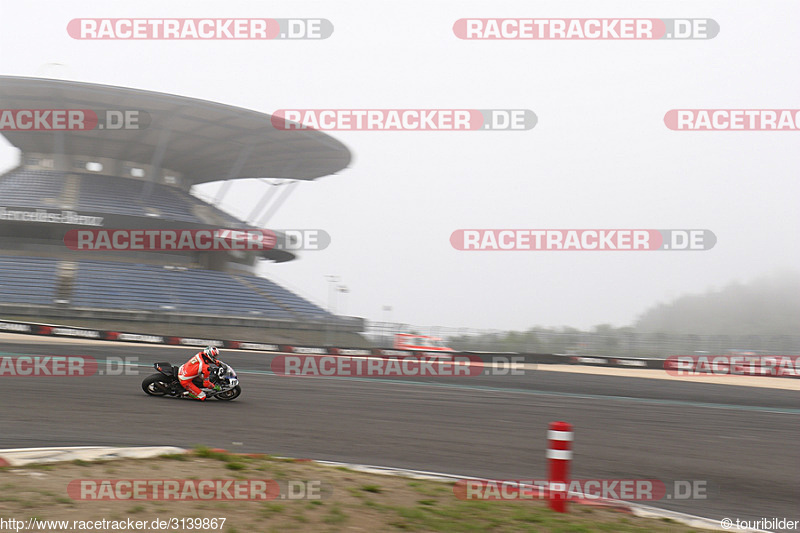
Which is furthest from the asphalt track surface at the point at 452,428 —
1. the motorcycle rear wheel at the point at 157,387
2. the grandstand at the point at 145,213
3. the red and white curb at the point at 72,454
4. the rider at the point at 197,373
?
the grandstand at the point at 145,213

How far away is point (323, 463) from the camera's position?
657 centimetres

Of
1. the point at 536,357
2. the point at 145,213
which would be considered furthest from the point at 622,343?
the point at 145,213

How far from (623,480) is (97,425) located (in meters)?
6.29

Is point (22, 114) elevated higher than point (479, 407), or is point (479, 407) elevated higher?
point (22, 114)

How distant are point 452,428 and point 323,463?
3415 mm

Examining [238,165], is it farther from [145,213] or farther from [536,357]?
[536,357]

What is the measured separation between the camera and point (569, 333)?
28.9 metres

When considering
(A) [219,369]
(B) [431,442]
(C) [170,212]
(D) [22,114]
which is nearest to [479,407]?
(B) [431,442]

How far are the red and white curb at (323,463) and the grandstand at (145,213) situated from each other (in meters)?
28.2

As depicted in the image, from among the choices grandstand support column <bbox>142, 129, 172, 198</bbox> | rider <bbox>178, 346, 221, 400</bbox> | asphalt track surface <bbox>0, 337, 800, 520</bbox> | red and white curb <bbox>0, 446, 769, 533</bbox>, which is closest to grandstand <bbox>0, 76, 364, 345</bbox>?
grandstand support column <bbox>142, 129, 172, 198</bbox>

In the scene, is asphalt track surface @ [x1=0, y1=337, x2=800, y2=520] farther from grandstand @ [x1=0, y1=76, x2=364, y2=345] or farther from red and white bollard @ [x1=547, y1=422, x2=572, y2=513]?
grandstand @ [x1=0, y1=76, x2=364, y2=345]

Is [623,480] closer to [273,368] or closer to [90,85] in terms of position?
[273,368]

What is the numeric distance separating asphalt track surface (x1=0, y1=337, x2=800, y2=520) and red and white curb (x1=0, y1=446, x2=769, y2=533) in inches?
13.8

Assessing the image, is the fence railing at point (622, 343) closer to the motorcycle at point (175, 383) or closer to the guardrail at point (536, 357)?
the guardrail at point (536, 357)
